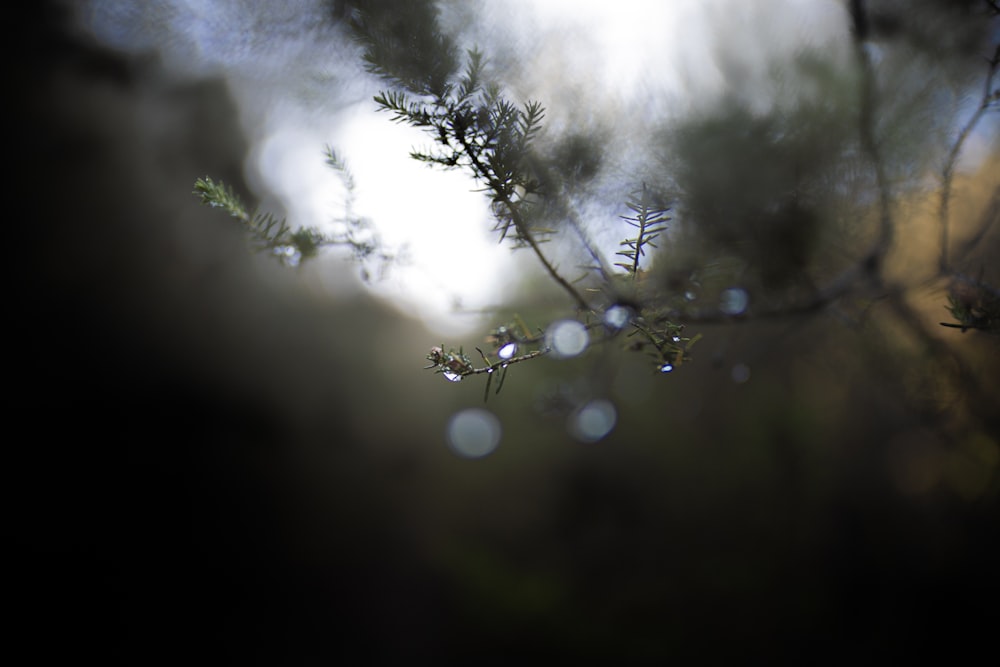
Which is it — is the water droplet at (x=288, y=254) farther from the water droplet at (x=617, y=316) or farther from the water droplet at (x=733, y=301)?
the water droplet at (x=733, y=301)

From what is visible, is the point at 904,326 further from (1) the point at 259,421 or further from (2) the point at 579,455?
(1) the point at 259,421

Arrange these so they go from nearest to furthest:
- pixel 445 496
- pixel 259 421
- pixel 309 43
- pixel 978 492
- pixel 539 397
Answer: pixel 309 43 → pixel 539 397 → pixel 978 492 → pixel 259 421 → pixel 445 496

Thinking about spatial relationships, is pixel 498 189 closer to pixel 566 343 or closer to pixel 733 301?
pixel 566 343

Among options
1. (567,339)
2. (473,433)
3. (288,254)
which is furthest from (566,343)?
(473,433)

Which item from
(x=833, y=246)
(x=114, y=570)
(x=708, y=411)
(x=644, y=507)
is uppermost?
(x=708, y=411)

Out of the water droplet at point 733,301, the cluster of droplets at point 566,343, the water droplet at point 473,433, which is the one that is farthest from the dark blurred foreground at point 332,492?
the cluster of droplets at point 566,343

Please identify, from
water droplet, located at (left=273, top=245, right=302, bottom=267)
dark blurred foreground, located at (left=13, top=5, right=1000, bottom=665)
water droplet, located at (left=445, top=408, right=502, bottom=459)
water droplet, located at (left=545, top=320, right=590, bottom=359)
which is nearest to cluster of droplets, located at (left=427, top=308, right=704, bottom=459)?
water droplet, located at (left=545, top=320, right=590, bottom=359)

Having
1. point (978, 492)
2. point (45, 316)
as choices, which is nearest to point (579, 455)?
point (978, 492)
